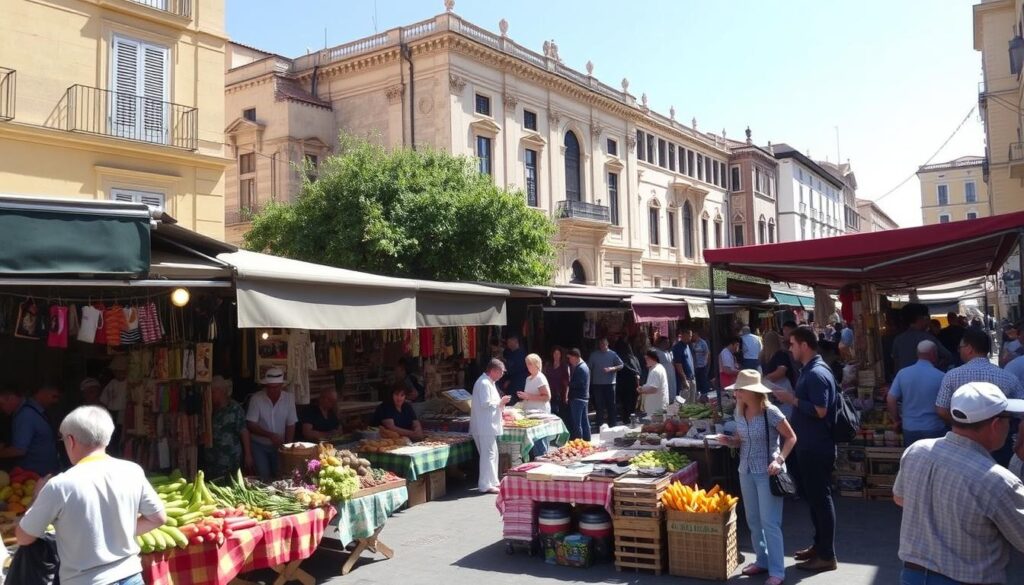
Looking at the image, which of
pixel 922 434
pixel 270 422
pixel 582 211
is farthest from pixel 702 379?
Answer: pixel 582 211

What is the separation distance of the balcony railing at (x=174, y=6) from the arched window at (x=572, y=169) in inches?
701

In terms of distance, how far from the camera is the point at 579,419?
12.3m

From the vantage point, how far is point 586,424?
1245 centimetres

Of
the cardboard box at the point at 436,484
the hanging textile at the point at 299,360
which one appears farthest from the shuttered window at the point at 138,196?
the cardboard box at the point at 436,484

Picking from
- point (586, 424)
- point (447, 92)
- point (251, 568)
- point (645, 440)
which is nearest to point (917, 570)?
point (251, 568)

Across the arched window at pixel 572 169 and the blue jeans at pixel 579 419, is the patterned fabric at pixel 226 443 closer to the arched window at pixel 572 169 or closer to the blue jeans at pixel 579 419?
the blue jeans at pixel 579 419

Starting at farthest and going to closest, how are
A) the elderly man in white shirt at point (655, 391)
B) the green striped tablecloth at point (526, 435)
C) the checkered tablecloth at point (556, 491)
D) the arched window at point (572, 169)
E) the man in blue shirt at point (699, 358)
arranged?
1. the arched window at point (572, 169)
2. the man in blue shirt at point (699, 358)
3. the elderly man in white shirt at point (655, 391)
4. the green striped tablecloth at point (526, 435)
5. the checkered tablecloth at point (556, 491)

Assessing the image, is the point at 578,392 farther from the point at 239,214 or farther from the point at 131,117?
the point at 239,214

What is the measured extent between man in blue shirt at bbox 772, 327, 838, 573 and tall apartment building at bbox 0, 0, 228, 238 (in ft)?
42.2

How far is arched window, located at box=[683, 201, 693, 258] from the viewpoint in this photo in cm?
4294

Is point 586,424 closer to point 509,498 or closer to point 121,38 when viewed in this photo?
point 509,498

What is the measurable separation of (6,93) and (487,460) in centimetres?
1207

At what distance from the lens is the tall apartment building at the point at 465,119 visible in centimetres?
2655

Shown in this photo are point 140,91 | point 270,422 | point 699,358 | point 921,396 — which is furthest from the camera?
point 699,358
